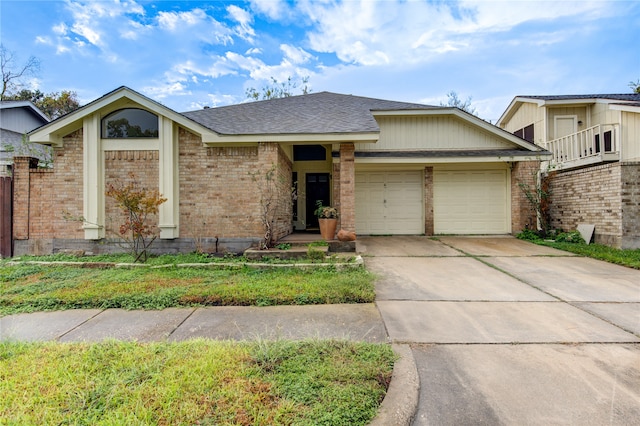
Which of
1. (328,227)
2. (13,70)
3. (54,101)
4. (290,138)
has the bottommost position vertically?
(328,227)

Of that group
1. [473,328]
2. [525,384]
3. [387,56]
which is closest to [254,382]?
[525,384]

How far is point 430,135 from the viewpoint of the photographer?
1108 centimetres

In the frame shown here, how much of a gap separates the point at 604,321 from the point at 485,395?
2.48 meters

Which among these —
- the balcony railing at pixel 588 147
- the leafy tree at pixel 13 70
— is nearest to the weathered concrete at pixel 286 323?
the balcony railing at pixel 588 147

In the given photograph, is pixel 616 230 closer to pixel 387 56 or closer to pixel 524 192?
pixel 524 192

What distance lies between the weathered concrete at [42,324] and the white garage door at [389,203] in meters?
8.64

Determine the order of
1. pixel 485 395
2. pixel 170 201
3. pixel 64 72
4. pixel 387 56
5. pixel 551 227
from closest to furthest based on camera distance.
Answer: pixel 485 395 < pixel 170 201 < pixel 551 227 < pixel 64 72 < pixel 387 56

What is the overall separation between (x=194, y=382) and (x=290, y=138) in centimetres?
630

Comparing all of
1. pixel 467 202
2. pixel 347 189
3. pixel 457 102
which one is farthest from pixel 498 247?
pixel 457 102

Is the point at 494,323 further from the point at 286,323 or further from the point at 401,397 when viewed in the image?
the point at 286,323

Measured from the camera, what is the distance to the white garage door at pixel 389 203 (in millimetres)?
11125

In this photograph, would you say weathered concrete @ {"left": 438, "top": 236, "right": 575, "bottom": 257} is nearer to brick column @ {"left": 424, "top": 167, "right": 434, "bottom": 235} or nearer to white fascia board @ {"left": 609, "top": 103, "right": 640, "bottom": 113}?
brick column @ {"left": 424, "top": 167, "right": 434, "bottom": 235}

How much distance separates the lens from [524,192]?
34.1 feet

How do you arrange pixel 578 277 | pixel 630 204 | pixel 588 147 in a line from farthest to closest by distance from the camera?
pixel 588 147, pixel 630 204, pixel 578 277
